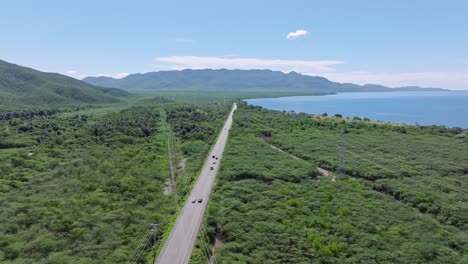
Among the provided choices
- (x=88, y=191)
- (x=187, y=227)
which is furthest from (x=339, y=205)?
(x=88, y=191)

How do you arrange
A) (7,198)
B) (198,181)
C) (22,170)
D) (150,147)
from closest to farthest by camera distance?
(7,198), (198,181), (22,170), (150,147)

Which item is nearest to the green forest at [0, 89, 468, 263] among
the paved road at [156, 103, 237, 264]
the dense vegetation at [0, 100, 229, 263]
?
the dense vegetation at [0, 100, 229, 263]

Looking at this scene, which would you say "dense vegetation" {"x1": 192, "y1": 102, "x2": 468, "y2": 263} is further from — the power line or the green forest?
the power line

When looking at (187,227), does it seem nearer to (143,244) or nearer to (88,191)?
(143,244)

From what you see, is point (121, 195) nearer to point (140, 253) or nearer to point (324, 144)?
point (140, 253)

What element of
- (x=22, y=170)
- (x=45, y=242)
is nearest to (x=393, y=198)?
(x=45, y=242)

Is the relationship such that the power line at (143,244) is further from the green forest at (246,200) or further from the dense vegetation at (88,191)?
the dense vegetation at (88,191)
